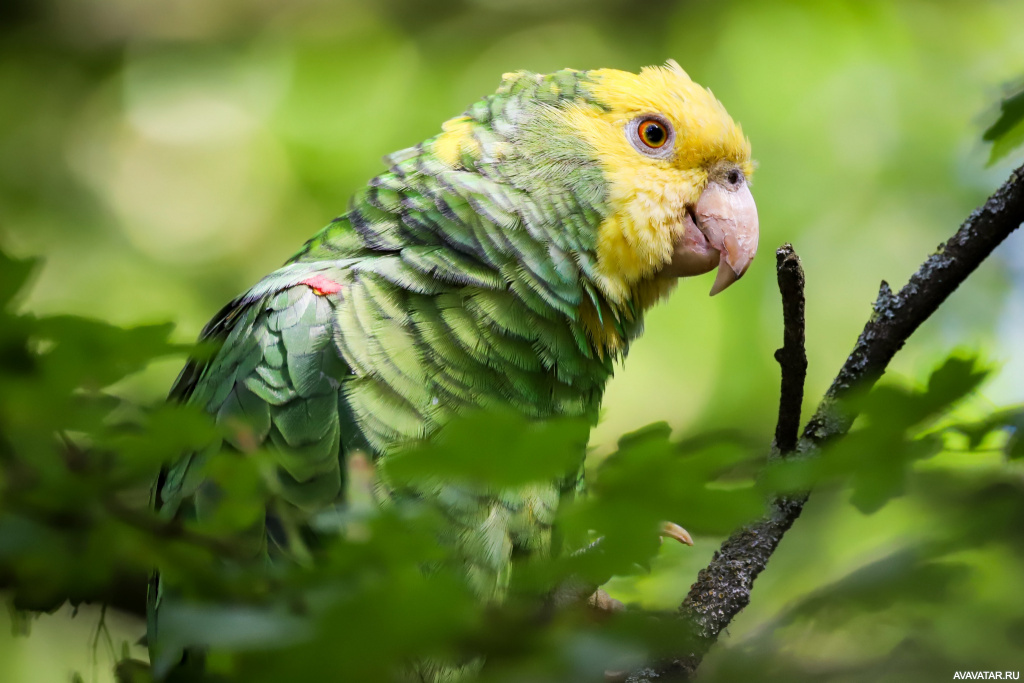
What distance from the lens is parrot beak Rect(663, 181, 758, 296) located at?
2.31 meters

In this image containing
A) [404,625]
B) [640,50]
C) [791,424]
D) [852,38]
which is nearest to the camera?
[404,625]

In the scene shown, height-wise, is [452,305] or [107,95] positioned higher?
[107,95]

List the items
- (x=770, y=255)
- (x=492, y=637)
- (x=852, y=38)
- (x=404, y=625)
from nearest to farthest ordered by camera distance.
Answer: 1. (x=404, y=625)
2. (x=492, y=637)
3. (x=770, y=255)
4. (x=852, y=38)

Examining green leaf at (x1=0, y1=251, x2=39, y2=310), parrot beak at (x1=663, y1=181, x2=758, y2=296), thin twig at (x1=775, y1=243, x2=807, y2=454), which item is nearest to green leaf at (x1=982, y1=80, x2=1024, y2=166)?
thin twig at (x1=775, y1=243, x2=807, y2=454)

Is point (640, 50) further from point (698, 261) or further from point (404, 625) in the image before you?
point (404, 625)

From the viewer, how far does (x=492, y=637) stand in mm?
662

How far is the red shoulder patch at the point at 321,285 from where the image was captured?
1988 millimetres

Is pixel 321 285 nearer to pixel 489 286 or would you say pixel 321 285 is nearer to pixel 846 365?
pixel 489 286

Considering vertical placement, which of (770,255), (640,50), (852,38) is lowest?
(770,255)

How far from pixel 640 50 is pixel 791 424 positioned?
14.7 ft

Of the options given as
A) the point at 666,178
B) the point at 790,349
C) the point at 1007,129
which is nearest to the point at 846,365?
the point at 790,349

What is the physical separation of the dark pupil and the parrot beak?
205 millimetres

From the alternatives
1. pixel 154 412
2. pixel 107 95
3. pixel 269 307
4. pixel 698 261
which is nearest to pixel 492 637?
pixel 154 412

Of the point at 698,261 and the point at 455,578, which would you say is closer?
the point at 455,578
